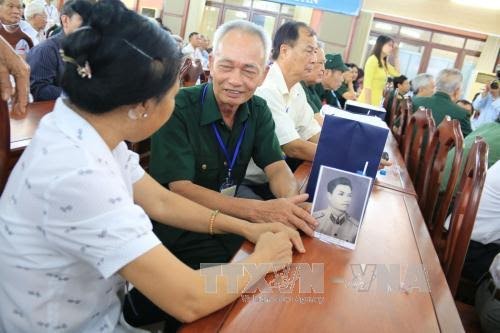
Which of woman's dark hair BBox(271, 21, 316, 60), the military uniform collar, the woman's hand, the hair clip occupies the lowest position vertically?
the woman's hand

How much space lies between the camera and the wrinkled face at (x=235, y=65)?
141cm

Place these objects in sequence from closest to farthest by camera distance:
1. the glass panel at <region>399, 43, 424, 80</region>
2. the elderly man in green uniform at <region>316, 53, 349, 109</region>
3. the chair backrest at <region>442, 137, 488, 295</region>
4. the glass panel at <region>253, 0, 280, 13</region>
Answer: the chair backrest at <region>442, 137, 488, 295</region> < the elderly man in green uniform at <region>316, 53, 349, 109</region> < the glass panel at <region>399, 43, 424, 80</region> < the glass panel at <region>253, 0, 280, 13</region>

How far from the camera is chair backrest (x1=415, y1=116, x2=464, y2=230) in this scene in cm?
162

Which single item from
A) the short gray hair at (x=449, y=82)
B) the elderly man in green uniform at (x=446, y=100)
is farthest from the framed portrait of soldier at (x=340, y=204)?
the short gray hair at (x=449, y=82)

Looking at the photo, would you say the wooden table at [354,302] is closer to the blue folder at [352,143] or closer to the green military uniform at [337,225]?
the green military uniform at [337,225]

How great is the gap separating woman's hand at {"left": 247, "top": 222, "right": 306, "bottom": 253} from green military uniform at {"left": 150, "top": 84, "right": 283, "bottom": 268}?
0.37m

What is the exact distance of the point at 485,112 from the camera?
5.38 metres

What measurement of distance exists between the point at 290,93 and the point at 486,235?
1168 mm

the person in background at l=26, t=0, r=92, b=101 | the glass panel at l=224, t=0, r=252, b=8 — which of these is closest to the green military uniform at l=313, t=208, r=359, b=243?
the person in background at l=26, t=0, r=92, b=101

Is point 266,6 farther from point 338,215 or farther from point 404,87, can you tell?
point 338,215

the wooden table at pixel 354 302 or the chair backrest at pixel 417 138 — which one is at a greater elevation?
the chair backrest at pixel 417 138

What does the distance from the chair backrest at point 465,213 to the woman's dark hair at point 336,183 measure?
0.54 meters

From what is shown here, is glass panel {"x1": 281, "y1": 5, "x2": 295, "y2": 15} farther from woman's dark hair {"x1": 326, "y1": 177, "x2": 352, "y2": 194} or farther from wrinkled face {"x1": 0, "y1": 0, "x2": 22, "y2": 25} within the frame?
woman's dark hair {"x1": 326, "y1": 177, "x2": 352, "y2": 194}

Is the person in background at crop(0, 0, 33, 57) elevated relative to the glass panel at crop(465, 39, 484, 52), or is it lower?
lower
